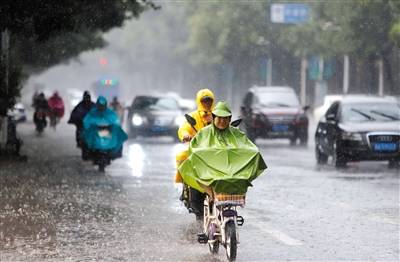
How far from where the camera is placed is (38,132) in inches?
1654

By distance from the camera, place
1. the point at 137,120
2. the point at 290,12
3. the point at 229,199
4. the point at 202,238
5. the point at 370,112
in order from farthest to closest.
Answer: the point at 290,12
the point at 137,120
the point at 370,112
the point at 202,238
the point at 229,199

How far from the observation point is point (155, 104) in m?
37.7

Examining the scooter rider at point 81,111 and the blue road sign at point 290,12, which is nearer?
the scooter rider at point 81,111

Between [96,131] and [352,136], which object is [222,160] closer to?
[96,131]

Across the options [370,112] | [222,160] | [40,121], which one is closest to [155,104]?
[40,121]

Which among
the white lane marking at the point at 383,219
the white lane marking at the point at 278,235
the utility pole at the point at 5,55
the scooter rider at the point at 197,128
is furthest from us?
the utility pole at the point at 5,55

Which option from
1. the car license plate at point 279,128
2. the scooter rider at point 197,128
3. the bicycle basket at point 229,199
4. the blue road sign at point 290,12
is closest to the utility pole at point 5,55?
the car license plate at point 279,128

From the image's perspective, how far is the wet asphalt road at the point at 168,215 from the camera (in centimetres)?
1091

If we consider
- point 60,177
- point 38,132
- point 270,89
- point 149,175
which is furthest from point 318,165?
point 38,132

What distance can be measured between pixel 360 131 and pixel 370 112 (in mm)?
1365

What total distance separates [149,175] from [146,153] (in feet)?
27.4

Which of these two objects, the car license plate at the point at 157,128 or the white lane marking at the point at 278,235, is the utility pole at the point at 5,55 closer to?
the car license plate at the point at 157,128

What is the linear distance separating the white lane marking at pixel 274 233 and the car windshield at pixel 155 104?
2346cm

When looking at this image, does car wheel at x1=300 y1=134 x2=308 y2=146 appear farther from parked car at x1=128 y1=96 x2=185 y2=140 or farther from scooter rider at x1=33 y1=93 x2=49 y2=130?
scooter rider at x1=33 y1=93 x2=49 y2=130
